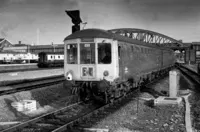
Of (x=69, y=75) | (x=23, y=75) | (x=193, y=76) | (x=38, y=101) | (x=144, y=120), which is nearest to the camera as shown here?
(x=144, y=120)

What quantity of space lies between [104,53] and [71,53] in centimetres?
159

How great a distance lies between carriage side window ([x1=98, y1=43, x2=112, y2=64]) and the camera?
10.4 meters

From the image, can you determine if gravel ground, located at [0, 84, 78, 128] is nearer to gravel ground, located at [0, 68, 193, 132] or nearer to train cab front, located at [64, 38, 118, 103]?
gravel ground, located at [0, 68, 193, 132]

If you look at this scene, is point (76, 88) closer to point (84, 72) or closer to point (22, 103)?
point (84, 72)

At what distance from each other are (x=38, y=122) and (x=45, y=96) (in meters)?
5.58

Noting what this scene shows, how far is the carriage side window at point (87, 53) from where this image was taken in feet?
34.4

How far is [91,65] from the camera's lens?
10492 mm

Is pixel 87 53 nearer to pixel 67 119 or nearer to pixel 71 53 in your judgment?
pixel 71 53

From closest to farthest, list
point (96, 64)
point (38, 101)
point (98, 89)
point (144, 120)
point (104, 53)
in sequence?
point (144, 120), point (98, 89), point (96, 64), point (104, 53), point (38, 101)

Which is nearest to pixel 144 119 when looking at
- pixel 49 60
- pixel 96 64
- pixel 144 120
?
pixel 144 120

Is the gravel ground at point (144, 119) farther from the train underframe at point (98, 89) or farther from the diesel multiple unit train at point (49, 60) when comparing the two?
the diesel multiple unit train at point (49, 60)

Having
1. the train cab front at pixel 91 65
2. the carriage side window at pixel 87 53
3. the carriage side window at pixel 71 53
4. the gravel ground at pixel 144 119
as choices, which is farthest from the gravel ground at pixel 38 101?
the gravel ground at pixel 144 119

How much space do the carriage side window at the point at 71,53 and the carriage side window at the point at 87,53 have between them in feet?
1.10

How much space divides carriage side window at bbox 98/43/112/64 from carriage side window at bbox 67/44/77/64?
1150 mm
